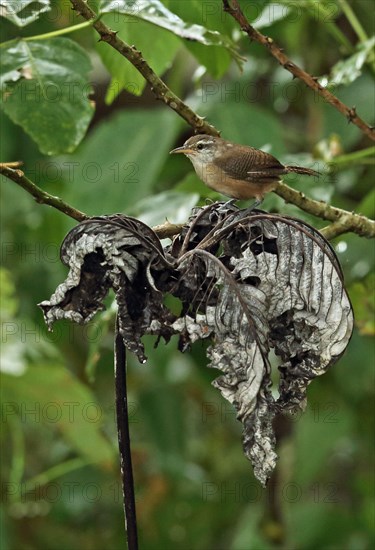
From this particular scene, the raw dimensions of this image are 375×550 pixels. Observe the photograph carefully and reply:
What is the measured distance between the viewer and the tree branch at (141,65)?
1156 millimetres

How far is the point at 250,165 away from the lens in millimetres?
1484

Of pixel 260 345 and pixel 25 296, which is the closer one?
pixel 260 345

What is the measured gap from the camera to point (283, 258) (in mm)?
958

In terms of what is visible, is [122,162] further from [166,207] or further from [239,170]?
[239,170]

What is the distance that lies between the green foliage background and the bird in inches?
4.6

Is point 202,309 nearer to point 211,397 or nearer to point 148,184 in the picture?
point 148,184

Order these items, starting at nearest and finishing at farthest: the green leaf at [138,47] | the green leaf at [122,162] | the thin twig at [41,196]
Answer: the thin twig at [41,196], the green leaf at [138,47], the green leaf at [122,162]

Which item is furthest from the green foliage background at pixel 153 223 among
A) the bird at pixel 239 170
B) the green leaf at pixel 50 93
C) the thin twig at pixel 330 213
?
the thin twig at pixel 330 213

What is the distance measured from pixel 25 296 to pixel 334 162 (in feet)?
4.21

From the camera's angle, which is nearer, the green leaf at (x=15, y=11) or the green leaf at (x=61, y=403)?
the green leaf at (x=15, y=11)

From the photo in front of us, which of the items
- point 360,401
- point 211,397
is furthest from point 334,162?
point 211,397

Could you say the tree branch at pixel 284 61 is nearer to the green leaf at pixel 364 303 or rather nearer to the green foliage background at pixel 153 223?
the green foliage background at pixel 153 223

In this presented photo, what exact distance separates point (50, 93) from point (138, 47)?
0.19 meters

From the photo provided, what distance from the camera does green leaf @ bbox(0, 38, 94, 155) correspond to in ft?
4.87
